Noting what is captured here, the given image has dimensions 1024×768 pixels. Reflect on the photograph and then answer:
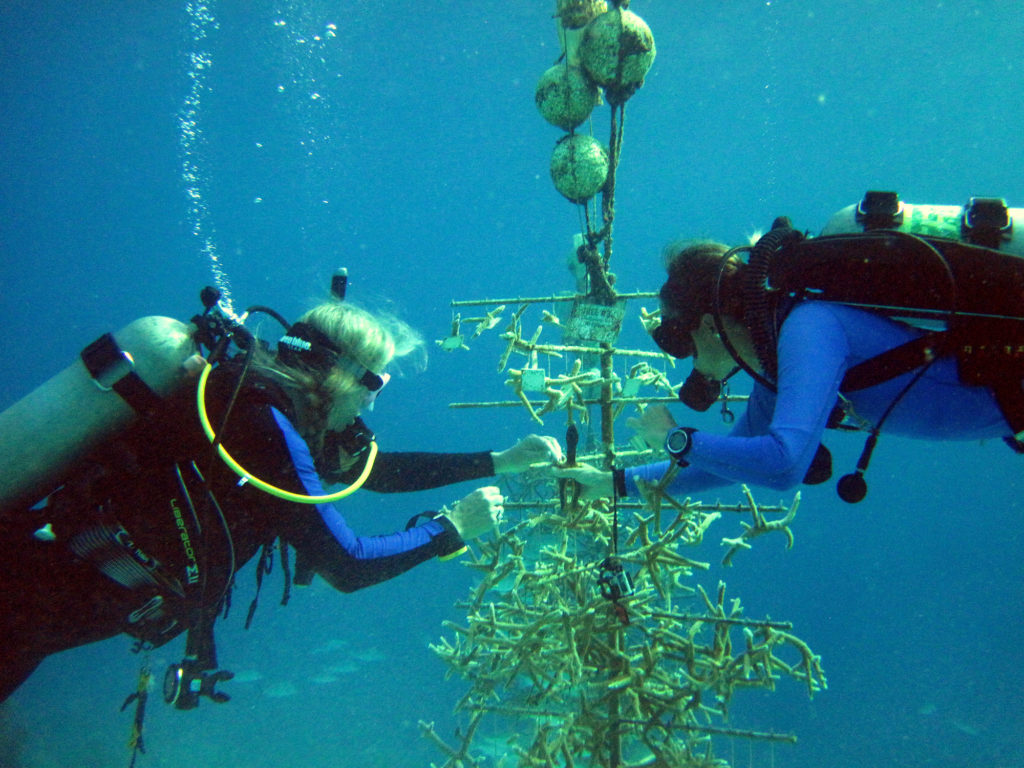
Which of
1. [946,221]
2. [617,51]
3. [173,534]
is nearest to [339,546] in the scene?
[173,534]

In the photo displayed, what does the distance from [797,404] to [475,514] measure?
194 cm

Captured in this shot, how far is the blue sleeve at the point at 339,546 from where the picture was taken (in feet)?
8.69

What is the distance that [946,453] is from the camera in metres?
63.7

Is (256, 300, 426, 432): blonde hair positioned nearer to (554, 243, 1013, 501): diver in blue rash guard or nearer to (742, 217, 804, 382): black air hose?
(554, 243, 1013, 501): diver in blue rash guard

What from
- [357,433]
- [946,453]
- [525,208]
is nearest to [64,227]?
[525,208]

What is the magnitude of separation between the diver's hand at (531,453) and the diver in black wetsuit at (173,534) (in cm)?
114

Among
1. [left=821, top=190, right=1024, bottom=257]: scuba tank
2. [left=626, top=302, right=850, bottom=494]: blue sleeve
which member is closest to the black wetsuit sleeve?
[left=626, top=302, right=850, bottom=494]: blue sleeve

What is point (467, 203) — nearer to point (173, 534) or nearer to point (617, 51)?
point (617, 51)

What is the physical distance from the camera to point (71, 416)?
2.66m

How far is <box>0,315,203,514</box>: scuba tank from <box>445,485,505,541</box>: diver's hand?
1.70 metres

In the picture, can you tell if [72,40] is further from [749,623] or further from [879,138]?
[879,138]

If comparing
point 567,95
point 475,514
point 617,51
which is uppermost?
point 617,51

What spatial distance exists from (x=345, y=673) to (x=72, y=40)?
42.6 meters

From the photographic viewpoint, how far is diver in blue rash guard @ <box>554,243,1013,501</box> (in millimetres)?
2064
